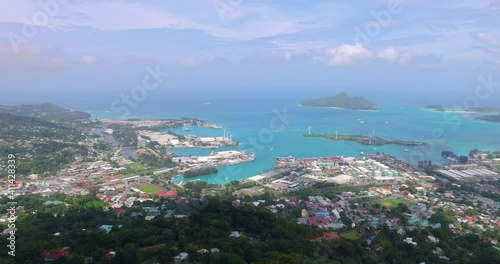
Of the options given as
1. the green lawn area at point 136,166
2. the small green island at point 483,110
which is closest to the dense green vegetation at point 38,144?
the green lawn area at point 136,166

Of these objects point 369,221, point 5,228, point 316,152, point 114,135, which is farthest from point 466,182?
point 114,135

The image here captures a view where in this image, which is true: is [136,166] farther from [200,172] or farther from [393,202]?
[393,202]

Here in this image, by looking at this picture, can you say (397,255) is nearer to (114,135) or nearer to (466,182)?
(466,182)

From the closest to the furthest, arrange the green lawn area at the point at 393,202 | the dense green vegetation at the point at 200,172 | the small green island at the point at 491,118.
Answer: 1. the green lawn area at the point at 393,202
2. the dense green vegetation at the point at 200,172
3. the small green island at the point at 491,118

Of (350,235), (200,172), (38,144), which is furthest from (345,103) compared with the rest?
(350,235)

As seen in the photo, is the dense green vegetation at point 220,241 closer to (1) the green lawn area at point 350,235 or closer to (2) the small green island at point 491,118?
(1) the green lawn area at point 350,235

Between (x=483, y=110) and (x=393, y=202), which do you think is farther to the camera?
(x=483, y=110)

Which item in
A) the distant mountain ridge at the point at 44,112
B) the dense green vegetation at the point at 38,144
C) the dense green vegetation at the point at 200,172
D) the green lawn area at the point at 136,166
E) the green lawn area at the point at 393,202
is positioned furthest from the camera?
the distant mountain ridge at the point at 44,112

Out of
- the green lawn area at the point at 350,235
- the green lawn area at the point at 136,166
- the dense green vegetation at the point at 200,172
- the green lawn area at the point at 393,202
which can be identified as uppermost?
the green lawn area at the point at 350,235
